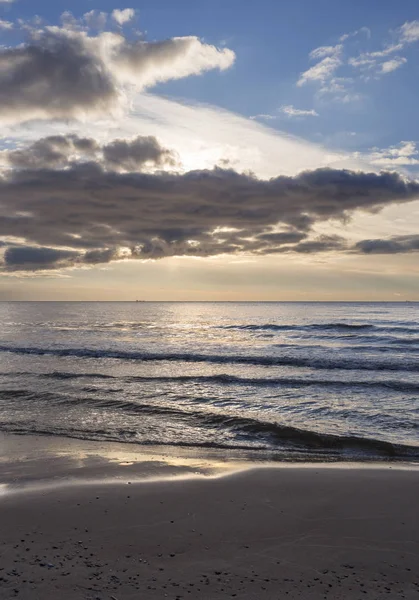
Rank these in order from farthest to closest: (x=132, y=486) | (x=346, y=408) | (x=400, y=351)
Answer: (x=400, y=351) < (x=346, y=408) < (x=132, y=486)

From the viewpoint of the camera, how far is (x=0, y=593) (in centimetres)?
482

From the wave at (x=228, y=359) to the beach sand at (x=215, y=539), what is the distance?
19050 mm

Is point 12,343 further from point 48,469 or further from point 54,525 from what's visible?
point 54,525

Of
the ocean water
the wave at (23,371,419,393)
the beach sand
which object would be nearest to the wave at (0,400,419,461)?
the ocean water

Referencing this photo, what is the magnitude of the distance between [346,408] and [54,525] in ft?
40.0

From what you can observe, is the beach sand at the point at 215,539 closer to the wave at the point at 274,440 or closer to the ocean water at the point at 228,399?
the wave at the point at 274,440

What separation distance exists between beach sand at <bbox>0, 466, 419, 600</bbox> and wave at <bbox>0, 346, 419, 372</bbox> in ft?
62.5

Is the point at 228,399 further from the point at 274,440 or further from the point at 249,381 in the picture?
the point at 274,440

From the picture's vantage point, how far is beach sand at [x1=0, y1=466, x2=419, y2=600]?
5141 millimetres

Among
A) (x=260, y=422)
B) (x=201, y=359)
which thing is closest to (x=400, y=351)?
(x=201, y=359)

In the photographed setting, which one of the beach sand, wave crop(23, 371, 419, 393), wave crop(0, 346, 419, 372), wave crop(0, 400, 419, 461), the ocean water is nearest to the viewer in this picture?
the beach sand

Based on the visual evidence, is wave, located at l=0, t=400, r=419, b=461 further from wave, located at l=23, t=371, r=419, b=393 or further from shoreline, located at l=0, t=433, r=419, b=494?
wave, located at l=23, t=371, r=419, b=393

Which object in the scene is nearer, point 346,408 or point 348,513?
point 348,513

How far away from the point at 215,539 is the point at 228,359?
2522 centimetres
